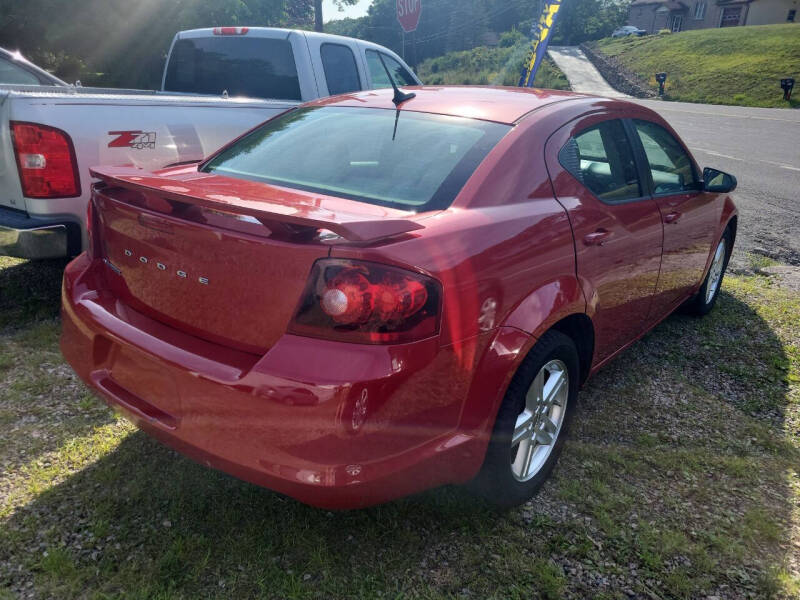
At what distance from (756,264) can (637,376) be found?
10.4ft

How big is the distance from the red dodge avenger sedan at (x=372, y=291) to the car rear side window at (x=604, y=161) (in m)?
0.01

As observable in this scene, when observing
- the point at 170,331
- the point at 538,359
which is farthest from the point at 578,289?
the point at 170,331

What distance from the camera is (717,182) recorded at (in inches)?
160

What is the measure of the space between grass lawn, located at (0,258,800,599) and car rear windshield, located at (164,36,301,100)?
3674 mm

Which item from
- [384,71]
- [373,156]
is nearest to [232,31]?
[384,71]

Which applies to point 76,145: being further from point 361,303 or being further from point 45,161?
point 361,303

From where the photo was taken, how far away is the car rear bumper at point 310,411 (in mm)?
1808

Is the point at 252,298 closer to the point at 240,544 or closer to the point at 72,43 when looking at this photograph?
the point at 240,544

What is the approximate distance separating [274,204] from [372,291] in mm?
459

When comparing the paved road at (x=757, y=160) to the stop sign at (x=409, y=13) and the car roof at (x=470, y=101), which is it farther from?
the stop sign at (x=409, y=13)

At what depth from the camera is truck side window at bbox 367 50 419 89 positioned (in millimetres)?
6770

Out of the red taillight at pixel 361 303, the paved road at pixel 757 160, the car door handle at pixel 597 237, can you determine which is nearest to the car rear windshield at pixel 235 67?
the car door handle at pixel 597 237

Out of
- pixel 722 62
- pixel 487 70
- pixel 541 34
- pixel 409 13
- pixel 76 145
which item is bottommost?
pixel 487 70

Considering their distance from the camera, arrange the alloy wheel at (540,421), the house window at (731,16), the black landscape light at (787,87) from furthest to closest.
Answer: the house window at (731,16)
the black landscape light at (787,87)
the alloy wheel at (540,421)
